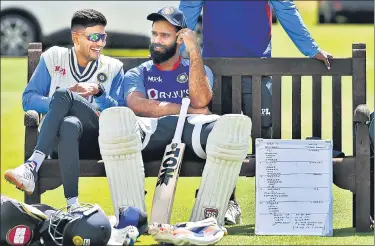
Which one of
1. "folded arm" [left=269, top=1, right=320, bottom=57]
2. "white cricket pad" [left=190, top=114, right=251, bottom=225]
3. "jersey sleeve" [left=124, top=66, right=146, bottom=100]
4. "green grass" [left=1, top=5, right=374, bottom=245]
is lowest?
"green grass" [left=1, top=5, right=374, bottom=245]

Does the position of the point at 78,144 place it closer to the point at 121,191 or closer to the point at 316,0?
the point at 121,191

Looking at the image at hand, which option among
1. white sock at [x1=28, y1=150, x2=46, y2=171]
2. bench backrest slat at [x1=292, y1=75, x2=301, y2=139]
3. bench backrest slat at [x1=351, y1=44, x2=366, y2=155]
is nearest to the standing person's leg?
white sock at [x1=28, y1=150, x2=46, y2=171]

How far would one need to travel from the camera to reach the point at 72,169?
812cm

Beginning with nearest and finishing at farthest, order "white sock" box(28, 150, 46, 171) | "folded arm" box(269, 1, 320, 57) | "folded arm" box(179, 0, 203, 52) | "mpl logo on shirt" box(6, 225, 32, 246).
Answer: "mpl logo on shirt" box(6, 225, 32, 246) < "white sock" box(28, 150, 46, 171) < "folded arm" box(269, 1, 320, 57) < "folded arm" box(179, 0, 203, 52)

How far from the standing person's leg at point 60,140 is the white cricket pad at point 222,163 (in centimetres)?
76

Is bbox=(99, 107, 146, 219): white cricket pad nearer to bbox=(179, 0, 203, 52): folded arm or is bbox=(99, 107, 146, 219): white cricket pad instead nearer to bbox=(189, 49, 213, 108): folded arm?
bbox=(189, 49, 213, 108): folded arm

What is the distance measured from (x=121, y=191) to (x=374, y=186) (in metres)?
1.64

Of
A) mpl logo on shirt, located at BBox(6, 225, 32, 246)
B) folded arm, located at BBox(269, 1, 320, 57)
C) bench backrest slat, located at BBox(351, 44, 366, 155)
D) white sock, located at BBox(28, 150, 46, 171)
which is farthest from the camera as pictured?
folded arm, located at BBox(269, 1, 320, 57)

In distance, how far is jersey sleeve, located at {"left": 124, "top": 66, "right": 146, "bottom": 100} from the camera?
865 centimetres

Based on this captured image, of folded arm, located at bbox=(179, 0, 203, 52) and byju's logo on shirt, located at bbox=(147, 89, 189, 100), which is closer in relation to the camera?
byju's logo on shirt, located at bbox=(147, 89, 189, 100)

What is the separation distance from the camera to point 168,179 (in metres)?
8.23

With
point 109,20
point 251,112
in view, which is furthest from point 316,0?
point 251,112

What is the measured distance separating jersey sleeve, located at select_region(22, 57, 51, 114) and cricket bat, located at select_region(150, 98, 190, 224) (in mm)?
833

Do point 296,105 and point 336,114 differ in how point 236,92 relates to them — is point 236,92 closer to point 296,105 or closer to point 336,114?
point 296,105
